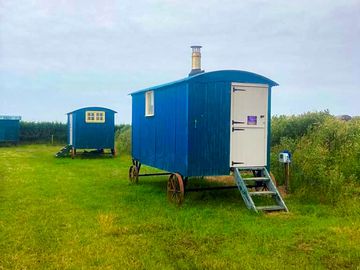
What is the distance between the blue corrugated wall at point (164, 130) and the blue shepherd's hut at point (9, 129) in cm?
2465

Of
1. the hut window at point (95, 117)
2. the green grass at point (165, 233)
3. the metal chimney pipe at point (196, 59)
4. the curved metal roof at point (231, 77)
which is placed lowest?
the green grass at point (165, 233)

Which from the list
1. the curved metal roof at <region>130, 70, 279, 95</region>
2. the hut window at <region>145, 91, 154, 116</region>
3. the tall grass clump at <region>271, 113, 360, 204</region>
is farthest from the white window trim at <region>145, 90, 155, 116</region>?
the tall grass clump at <region>271, 113, 360, 204</region>

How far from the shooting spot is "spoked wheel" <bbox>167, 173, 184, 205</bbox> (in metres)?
9.88

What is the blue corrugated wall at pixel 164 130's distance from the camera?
10297mm

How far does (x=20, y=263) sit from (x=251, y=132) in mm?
6473

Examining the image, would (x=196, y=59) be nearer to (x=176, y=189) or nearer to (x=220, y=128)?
(x=220, y=128)

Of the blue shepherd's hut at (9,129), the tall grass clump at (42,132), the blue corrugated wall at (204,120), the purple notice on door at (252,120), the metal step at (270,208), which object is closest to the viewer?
the metal step at (270,208)

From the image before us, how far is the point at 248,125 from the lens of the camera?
10500 mm

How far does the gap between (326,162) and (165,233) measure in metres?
6.15

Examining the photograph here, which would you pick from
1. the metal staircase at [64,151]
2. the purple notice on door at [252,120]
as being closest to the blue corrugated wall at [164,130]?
the purple notice on door at [252,120]

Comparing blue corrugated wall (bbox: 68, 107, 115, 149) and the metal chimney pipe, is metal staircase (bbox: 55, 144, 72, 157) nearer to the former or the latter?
blue corrugated wall (bbox: 68, 107, 115, 149)

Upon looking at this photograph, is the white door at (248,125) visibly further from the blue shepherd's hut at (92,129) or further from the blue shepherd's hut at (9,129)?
the blue shepherd's hut at (9,129)

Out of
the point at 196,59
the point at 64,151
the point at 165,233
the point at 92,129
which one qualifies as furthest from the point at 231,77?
the point at 64,151

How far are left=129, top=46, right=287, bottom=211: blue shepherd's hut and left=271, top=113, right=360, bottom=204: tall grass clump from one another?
49.2 inches
